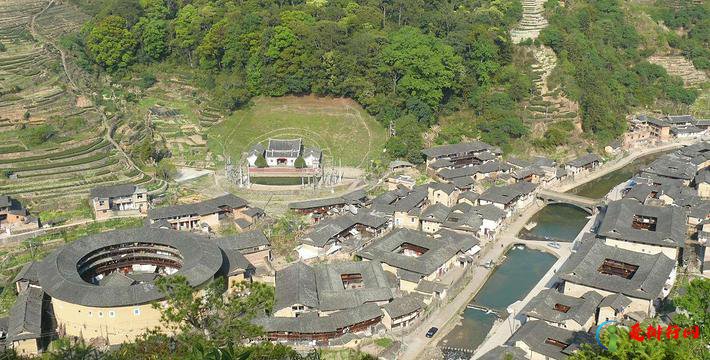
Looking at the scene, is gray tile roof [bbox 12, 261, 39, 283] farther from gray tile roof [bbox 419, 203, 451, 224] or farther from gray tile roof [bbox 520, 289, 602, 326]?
gray tile roof [bbox 520, 289, 602, 326]

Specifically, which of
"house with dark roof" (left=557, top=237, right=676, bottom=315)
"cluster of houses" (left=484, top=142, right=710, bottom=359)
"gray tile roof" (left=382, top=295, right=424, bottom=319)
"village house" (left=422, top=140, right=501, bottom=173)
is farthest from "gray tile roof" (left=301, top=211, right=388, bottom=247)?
"house with dark roof" (left=557, top=237, right=676, bottom=315)

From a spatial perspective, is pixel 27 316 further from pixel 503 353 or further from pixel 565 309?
pixel 565 309

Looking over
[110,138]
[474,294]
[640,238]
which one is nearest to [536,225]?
[640,238]

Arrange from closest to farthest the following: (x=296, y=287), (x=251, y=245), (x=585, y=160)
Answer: (x=296, y=287) → (x=251, y=245) → (x=585, y=160)

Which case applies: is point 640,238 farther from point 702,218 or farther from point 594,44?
point 594,44

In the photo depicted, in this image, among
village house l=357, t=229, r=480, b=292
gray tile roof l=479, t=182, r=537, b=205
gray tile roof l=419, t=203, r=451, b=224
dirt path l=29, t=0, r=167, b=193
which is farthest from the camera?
dirt path l=29, t=0, r=167, b=193

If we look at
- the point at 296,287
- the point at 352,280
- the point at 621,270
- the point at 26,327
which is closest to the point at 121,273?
the point at 26,327
